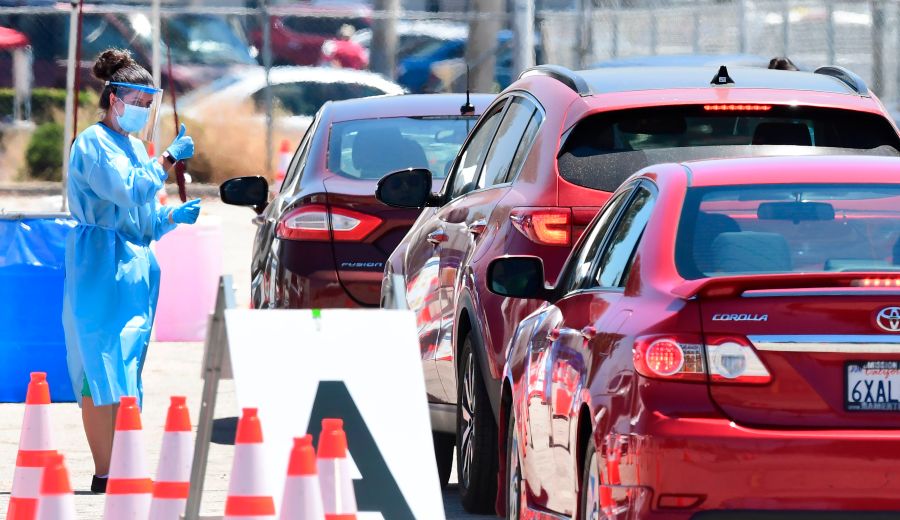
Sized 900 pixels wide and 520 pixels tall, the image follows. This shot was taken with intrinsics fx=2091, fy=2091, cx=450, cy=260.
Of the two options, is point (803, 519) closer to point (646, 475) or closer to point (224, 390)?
point (646, 475)

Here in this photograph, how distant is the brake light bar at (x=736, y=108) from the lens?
295 inches

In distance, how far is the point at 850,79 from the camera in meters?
8.02

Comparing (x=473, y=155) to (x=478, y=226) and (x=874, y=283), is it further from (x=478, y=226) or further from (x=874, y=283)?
(x=874, y=283)

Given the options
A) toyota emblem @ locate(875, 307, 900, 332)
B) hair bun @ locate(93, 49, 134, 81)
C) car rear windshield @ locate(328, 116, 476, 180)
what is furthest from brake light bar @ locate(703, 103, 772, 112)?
car rear windshield @ locate(328, 116, 476, 180)

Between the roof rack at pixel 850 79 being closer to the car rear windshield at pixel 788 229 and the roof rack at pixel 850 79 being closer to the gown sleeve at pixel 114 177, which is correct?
the car rear windshield at pixel 788 229

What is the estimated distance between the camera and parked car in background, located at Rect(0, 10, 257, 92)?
1326 inches

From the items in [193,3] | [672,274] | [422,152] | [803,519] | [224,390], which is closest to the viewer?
[803,519]

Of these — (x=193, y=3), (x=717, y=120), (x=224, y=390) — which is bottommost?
(x=224, y=390)

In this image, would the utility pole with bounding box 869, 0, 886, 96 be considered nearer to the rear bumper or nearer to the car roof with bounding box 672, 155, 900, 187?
the car roof with bounding box 672, 155, 900, 187

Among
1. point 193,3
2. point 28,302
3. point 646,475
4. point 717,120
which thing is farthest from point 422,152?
point 193,3

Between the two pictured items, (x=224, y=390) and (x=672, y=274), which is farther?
(x=224, y=390)

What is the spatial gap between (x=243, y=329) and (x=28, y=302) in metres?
5.96

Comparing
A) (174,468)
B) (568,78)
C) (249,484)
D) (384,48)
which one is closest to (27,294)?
(568,78)

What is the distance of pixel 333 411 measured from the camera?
603 centimetres
